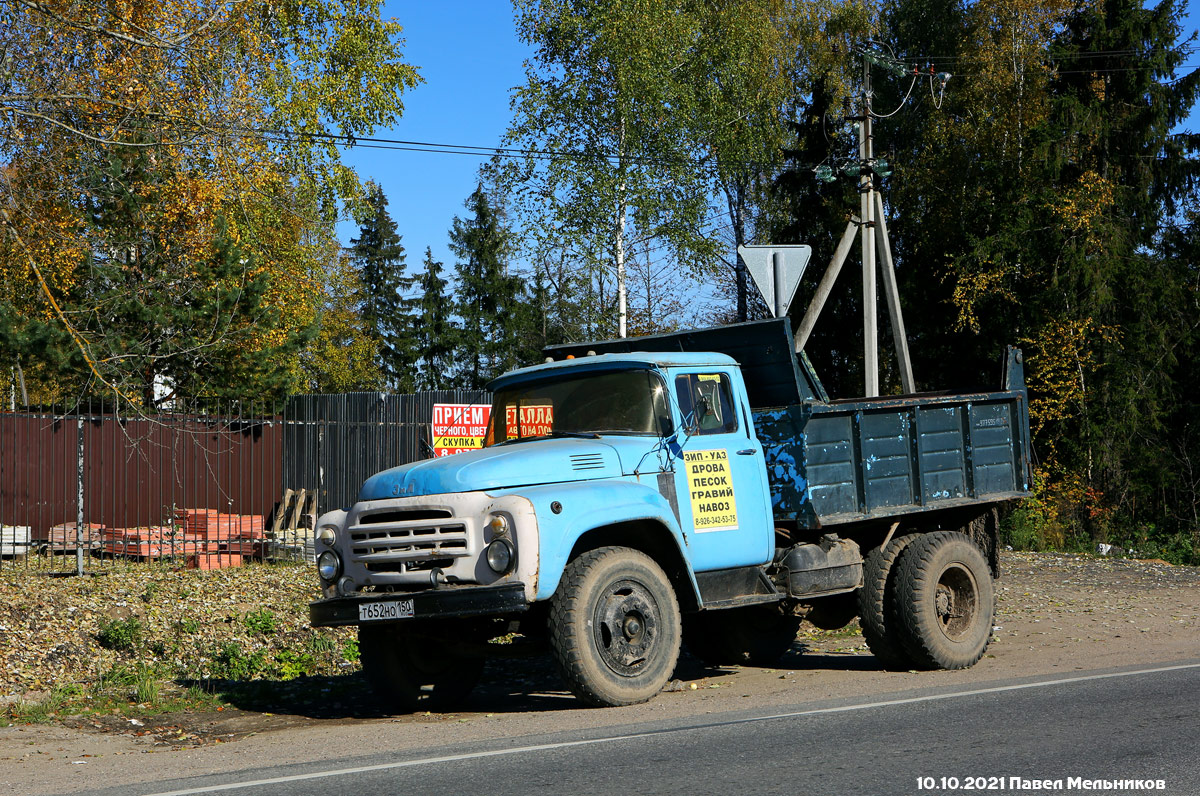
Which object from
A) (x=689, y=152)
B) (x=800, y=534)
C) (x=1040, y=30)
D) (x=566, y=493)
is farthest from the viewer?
(x=1040, y=30)

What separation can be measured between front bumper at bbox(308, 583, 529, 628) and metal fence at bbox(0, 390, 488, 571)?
8724mm

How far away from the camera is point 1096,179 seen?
27016 mm

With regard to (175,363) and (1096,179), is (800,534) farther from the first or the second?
(1096,179)

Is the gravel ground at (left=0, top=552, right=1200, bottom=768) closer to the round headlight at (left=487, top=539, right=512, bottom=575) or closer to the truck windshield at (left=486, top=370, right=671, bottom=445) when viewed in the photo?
the round headlight at (left=487, top=539, right=512, bottom=575)

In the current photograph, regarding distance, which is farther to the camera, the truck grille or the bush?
the bush

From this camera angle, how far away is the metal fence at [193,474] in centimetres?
1619

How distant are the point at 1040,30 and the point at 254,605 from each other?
100ft

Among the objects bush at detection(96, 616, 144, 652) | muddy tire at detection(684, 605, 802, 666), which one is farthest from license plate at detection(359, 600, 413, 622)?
bush at detection(96, 616, 144, 652)

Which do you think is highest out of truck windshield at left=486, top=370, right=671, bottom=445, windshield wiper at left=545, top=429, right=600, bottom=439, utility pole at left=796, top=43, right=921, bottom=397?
utility pole at left=796, top=43, right=921, bottom=397

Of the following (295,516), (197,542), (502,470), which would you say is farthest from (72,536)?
(502,470)

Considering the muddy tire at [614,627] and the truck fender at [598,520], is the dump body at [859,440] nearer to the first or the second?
the truck fender at [598,520]

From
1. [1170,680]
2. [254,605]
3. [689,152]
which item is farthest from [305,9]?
[1170,680]

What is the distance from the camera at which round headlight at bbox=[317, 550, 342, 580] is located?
26.2 ft

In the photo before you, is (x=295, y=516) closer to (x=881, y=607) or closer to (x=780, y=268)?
(x=780, y=268)
